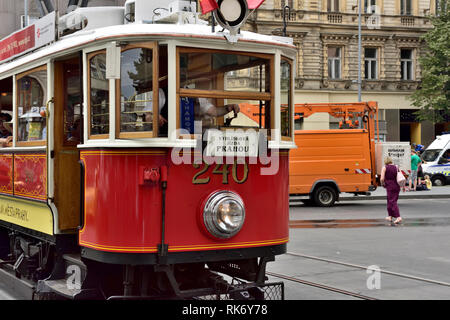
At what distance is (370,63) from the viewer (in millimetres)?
39938

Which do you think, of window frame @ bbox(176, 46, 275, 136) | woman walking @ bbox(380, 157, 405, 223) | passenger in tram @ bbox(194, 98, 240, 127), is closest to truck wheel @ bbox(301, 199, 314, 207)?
woman walking @ bbox(380, 157, 405, 223)

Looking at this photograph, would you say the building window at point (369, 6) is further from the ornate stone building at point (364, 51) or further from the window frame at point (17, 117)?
the window frame at point (17, 117)

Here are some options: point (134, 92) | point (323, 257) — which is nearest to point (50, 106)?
point (134, 92)

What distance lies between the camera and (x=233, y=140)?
606 cm

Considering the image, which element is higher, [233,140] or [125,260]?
[233,140]

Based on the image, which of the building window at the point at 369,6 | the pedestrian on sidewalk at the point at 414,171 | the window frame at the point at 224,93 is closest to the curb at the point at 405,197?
the pedestrian on sidewalk at the point at 414,171

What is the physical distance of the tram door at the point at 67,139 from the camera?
269 inches

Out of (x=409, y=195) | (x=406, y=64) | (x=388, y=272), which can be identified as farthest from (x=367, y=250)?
(x=406, y=64)

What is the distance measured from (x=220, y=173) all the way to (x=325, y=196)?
1481cm

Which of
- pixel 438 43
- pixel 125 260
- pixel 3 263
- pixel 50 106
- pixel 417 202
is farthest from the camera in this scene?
pixel 438 43

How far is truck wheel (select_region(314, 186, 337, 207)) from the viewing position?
67.0ft

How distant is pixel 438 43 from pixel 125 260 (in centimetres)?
3528

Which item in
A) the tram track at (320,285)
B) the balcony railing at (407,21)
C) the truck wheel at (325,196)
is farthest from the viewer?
the balcony railing at (407,21)
